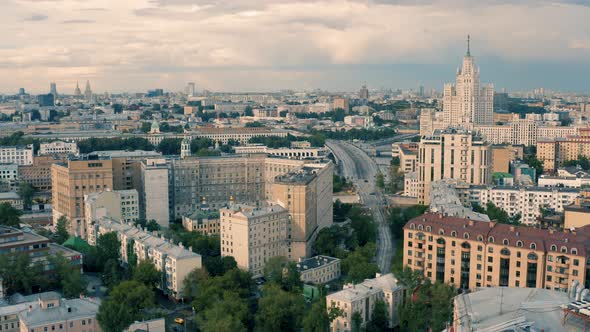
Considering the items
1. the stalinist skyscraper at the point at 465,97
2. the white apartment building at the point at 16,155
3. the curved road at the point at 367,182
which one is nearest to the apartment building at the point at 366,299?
the curved road at the point at 367,182

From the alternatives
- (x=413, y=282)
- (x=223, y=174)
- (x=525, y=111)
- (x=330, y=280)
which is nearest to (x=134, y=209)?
(x=223, y=174)

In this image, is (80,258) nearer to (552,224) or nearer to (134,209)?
(134,209)

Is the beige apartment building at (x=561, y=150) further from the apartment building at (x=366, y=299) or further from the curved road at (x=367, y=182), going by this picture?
the apartment building at (x=366, y=299)

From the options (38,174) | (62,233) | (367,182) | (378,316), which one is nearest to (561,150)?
(367,182)

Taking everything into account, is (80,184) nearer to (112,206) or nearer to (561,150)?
(112,206)

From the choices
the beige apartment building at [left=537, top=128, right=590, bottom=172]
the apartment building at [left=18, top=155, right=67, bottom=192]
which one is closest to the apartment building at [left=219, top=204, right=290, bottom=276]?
the apartment building at [left=18, top=155, right=67, bottom=192]
